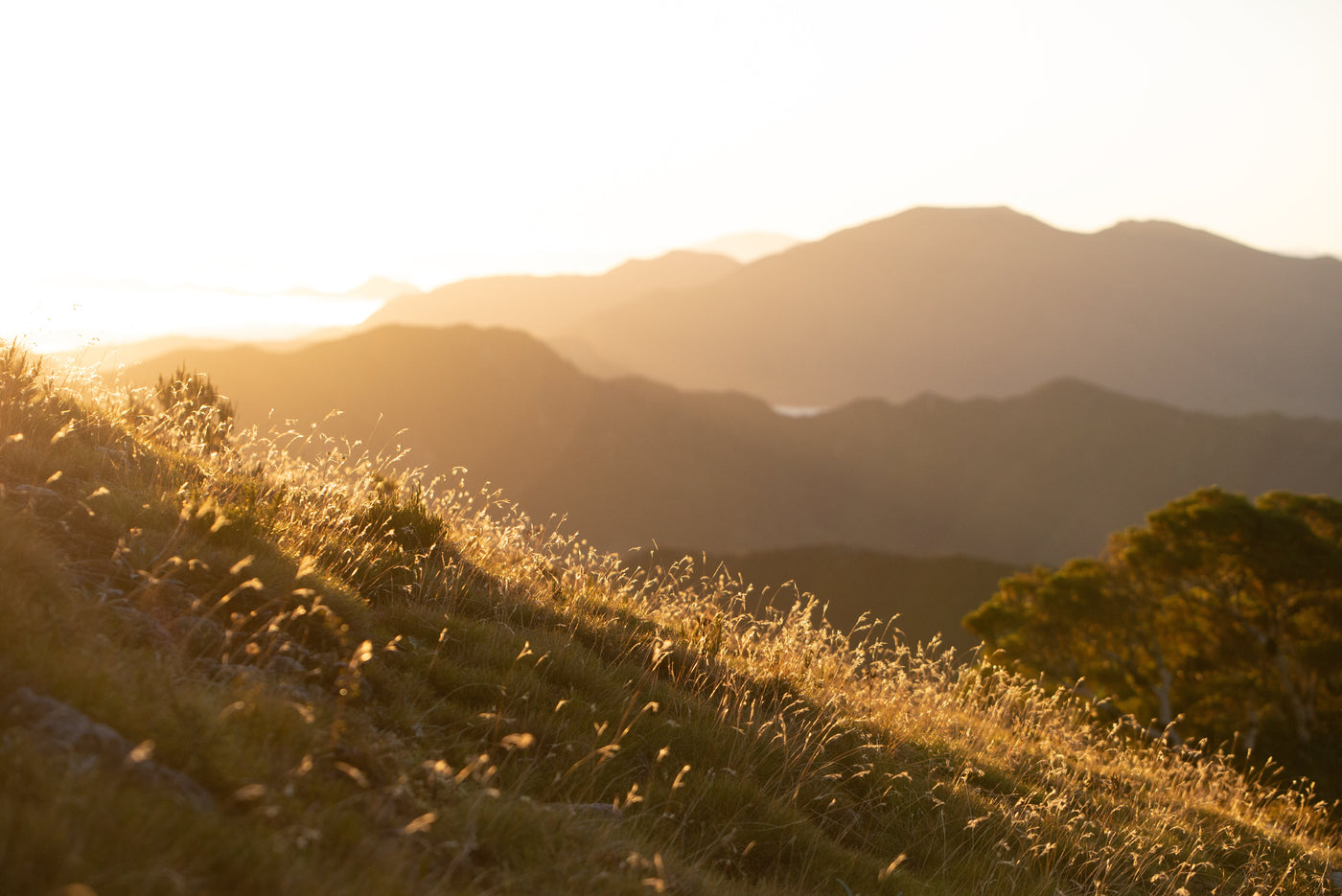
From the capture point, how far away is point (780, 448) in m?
131

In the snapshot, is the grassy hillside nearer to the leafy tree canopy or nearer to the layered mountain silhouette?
the layered mountain silhouette

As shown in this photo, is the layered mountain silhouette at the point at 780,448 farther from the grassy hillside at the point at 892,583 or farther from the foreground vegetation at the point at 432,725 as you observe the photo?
the foreground vegetation at the point at 432,725

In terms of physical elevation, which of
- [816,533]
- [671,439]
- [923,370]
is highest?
[923,370]

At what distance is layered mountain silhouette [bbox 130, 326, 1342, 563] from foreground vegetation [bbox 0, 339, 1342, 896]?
2790 inches

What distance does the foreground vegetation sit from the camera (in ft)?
8.07

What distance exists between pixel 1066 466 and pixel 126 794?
173425mm

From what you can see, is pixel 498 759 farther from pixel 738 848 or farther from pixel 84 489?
pixel 84 489

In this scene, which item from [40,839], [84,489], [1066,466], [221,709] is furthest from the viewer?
[1066,466]

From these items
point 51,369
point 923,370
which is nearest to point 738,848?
point 51,369

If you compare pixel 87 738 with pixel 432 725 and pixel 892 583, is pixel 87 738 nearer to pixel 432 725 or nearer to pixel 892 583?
pixel 432 725

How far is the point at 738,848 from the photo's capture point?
3.93m

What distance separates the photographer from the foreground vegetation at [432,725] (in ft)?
8.07

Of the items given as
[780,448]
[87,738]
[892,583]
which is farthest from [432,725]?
[780,448]

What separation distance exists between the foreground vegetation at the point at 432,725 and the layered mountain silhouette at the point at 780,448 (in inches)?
2790
